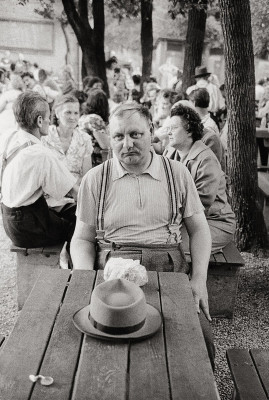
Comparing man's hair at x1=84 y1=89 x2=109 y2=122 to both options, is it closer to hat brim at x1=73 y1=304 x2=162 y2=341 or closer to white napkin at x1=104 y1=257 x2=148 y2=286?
white napkin at x1=104 y1=257 x2=148 y2=286

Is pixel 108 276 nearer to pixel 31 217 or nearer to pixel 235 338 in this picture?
pixel 31 217

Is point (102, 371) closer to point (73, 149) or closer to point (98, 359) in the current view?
point (98, 359)

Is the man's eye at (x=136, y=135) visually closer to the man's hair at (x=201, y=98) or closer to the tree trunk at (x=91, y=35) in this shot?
the man's hair at (x=201, y=98)

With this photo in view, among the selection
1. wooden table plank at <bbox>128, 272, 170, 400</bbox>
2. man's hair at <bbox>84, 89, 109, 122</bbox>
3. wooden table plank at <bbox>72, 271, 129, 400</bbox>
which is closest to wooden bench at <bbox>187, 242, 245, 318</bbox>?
wooden table plank at <bbox>128, 272, 170, 400</bbox>

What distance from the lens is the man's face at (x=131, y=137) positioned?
2.65 meters

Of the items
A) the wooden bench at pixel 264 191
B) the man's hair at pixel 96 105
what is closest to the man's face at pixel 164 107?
the man's hair at pixel 96 105

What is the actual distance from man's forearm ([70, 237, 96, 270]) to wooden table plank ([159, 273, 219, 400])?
573mm

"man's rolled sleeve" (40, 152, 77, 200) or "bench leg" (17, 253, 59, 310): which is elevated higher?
"man's rolled sleeve" (40, 152, 77, 200)

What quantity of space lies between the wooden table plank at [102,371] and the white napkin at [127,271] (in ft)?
1.38

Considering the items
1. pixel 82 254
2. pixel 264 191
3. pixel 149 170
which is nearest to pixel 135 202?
pixel 149 170

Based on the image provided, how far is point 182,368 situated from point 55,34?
17.5 metres

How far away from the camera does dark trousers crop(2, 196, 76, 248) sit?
11.0 feet

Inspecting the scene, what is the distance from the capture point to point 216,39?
82.2 feet

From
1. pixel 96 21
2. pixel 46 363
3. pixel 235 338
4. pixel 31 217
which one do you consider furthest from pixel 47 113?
pixel 96 21
